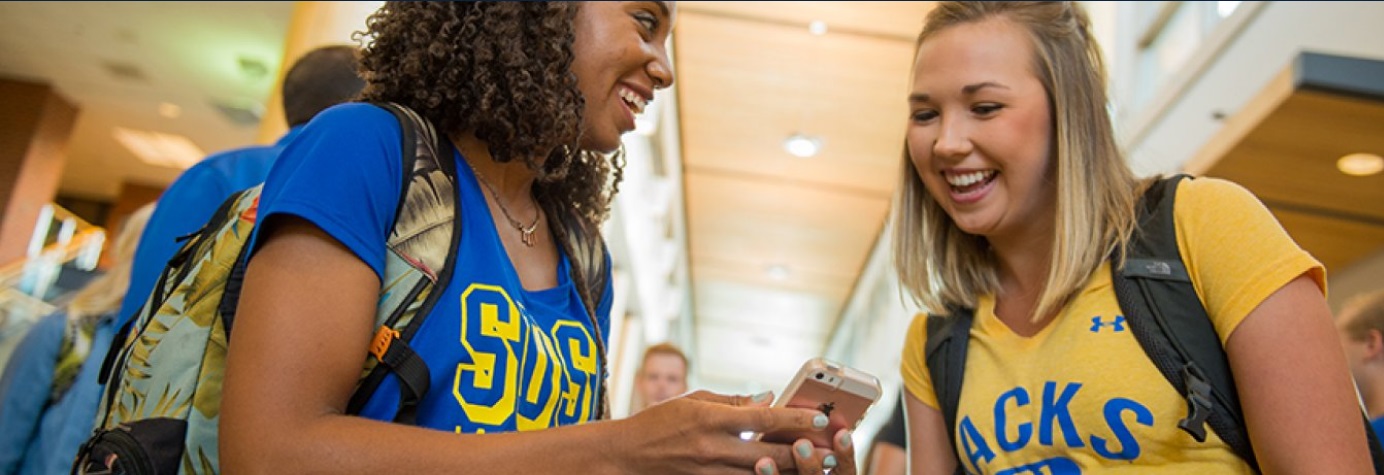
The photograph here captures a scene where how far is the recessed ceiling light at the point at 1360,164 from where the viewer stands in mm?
4152

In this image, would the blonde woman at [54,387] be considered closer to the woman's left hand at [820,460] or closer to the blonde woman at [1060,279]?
the woman's left hand at [820,460]

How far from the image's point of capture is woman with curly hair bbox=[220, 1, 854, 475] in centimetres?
135

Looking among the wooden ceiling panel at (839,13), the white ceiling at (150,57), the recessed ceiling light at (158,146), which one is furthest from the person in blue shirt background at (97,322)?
the recessed ceiling light at (158,146)

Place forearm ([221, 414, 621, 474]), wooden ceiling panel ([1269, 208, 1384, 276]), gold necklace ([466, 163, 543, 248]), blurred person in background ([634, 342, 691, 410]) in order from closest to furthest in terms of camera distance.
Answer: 1. forearm ([221, 414, 621, 474])
2. gold necklace ([466, 163, 543, 248])
3. wooden ceiling panel ([1269, 208, 1384, 276])
4. blurred person in background ([634, 342, 691, 410])

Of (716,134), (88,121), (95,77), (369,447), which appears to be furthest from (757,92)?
(369,447)

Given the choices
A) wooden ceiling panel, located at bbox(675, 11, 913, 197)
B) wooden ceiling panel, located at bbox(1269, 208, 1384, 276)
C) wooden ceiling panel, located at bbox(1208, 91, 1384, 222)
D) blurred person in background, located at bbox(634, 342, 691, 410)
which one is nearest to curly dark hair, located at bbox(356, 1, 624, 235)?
wooden ceiling panel, located at bbox(1208, 91, 1384, 222)

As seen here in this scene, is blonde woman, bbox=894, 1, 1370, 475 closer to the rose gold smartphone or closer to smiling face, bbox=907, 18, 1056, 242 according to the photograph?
smiling face, bbox=907, 18, 1056, 242

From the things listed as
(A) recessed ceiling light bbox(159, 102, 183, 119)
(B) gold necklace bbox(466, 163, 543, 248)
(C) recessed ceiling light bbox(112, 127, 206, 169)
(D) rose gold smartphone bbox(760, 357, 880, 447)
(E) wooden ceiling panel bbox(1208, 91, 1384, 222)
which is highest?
(A) recessed ceiling light bbox(159, 102, 183, 119)

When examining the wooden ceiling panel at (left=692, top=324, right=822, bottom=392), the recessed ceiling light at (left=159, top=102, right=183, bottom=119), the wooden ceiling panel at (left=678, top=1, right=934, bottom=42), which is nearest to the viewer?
the wooden ceiling panel at (left=678, top=1, right=934, bottom=42)

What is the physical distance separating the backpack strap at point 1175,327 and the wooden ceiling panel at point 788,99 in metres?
7.55

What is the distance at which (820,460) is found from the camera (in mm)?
1470

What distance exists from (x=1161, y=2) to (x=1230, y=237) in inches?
207

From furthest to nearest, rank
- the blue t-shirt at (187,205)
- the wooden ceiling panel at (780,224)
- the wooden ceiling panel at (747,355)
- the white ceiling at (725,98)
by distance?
the wooden ceiling panel at (747,355)
the wooden ceiling panel at (780,224)
the white ceiling at (725,98)
the blue t-shirt at (187,205)

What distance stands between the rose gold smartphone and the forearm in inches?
11.4
